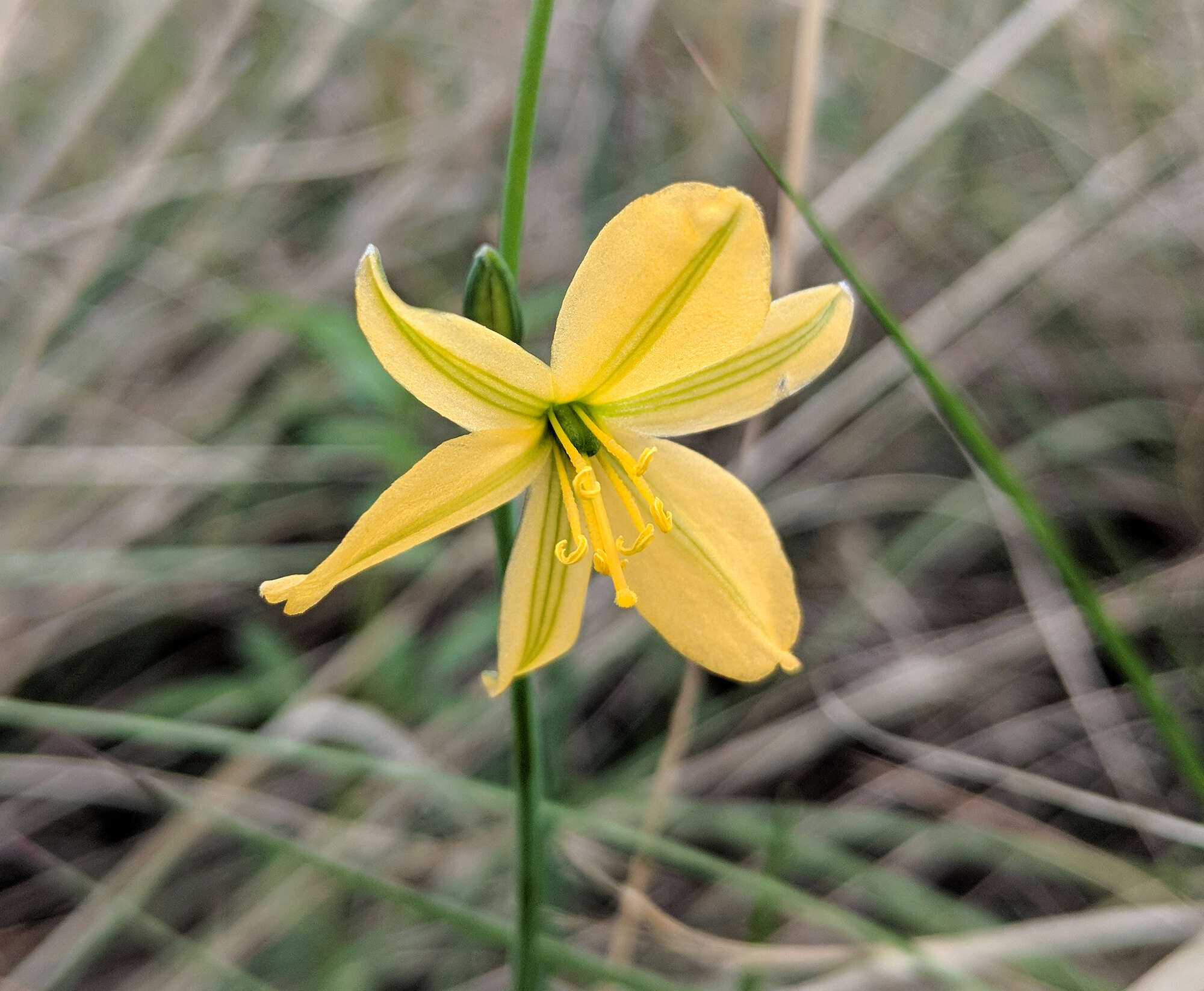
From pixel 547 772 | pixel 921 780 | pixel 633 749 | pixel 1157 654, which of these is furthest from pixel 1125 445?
pixel 547 772

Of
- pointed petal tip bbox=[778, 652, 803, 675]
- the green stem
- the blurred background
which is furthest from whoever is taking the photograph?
the blurred background

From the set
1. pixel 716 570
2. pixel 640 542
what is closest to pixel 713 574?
pixel 716 570

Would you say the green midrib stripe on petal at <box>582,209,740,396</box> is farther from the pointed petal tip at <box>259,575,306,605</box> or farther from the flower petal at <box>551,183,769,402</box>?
the pointed petal tip at <box>259,575,306,605</box>

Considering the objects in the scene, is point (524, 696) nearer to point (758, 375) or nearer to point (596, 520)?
point (596, 520)

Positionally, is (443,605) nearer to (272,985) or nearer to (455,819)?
(455,819)

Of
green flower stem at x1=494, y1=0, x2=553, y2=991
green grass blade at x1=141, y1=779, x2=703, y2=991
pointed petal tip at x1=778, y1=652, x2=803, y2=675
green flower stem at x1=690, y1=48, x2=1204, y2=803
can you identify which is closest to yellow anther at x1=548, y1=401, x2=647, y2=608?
green flower stem at x1=494, y1=0, x2=553, y2=991

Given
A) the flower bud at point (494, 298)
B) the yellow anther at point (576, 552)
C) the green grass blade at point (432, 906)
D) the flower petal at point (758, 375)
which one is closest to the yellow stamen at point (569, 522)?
the yellow anther at point (576, 552)
